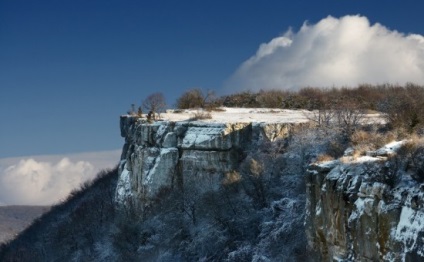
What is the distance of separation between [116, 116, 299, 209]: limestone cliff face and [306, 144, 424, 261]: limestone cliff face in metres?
13.9

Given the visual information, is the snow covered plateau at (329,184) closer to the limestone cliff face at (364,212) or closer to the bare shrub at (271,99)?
the limestone cliff face at (364,212)

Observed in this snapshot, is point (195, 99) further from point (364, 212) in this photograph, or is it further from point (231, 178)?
point (364, 212)

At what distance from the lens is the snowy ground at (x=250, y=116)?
38.0m

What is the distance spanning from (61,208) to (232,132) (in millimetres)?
39106

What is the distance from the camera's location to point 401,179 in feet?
61.2

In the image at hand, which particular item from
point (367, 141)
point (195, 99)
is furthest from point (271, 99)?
point (367, 141)

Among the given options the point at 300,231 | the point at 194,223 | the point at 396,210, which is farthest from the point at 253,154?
the point at 396,210

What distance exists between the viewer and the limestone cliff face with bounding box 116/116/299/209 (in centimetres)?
3662

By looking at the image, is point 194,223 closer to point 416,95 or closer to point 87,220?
point 416,95

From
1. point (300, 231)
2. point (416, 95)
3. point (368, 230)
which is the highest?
point (416, 95)

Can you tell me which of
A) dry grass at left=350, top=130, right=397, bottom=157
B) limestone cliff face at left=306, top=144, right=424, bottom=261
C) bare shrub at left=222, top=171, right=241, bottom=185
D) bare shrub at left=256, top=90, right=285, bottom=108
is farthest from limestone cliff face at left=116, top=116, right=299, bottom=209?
limestone cliff face at left=306, top=144, right=424, bottom=261

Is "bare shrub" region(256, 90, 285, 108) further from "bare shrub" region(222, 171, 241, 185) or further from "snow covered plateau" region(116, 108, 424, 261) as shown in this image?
"bare shrub" region(222, 171, 241, 185)

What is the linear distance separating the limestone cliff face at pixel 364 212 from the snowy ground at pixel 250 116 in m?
13.3

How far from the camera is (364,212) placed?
19.1 metres
